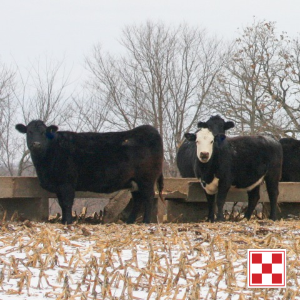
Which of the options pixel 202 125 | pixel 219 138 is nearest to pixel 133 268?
pixel 219 138

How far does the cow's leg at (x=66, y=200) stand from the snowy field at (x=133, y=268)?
14.2 feet

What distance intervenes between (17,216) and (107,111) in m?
23.2

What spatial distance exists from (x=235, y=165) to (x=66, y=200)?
3196mm

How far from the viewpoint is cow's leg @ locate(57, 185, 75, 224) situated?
476 inches

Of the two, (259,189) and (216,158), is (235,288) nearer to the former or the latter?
(216,158)

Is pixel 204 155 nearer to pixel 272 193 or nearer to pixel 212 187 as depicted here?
pixel 212 187

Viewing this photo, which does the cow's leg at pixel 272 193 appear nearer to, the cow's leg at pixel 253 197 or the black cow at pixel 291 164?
the cow's leg at pixel 253 197

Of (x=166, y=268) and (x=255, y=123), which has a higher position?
(x=255, y=123)

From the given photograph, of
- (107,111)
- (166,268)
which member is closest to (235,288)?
(166,268)

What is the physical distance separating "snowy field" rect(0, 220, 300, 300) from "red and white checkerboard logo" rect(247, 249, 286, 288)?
7 cm

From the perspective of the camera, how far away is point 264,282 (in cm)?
528

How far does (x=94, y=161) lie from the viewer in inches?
489

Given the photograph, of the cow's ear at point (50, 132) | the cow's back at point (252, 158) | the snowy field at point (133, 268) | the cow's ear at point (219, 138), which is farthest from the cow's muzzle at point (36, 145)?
the snowy field at point (133, 268)

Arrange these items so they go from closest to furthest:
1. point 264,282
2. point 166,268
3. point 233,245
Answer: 1. point 264,282
2. point 166,268
3. point 233,245
